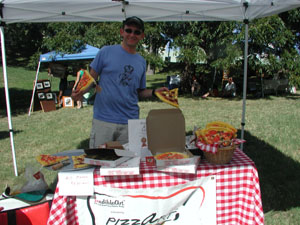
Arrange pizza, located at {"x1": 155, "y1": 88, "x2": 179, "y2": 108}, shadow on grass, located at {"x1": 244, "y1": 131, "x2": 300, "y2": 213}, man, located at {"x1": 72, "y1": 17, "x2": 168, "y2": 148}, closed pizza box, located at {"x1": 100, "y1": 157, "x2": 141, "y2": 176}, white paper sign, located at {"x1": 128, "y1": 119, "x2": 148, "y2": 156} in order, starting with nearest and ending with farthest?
1. closed pizza box, located at {"x1": 100, "y1": 157, "x2": 141, "y2": 176}
2. pizza, located at {"x1": 155, "y1": 88, "x2": 179, "y2": 108}
3. white paper sign, located at {"x1": 128, "y1": 119, "x2": 148, "y2": 156}
4. man, located at {"x1": 72, "y1": 17, "x2": 168, "y2": 148}
5. shadow on grass, located at {"x1": 244, "y1": 131, "x2": 300, "y2": 213}

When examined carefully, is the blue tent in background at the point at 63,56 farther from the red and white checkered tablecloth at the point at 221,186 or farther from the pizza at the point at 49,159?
the red and white checkered tablecloth at the point at 221,186

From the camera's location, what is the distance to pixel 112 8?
342 centimetres

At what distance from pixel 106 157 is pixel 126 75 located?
805mm

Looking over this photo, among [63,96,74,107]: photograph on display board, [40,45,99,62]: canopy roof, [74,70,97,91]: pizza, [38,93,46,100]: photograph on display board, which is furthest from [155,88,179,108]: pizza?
[63,96,74,107]: photograph on display board

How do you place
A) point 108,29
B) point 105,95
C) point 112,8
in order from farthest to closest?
point 108,29 < point 112,8 < point 105,95

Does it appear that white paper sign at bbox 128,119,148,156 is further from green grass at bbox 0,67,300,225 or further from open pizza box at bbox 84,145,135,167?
green grass at bbox 0,67,300,225

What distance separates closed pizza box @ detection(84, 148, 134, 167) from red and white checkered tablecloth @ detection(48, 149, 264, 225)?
0.07m

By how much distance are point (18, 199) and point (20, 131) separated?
4.41 meters

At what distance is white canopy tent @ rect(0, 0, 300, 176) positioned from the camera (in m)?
3.04

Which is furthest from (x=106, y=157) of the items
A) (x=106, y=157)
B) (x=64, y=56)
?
(x=64, y=56)

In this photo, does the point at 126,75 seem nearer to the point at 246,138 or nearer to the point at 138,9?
the point at 138,9

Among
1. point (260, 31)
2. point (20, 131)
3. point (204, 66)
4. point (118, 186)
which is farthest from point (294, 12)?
point (118, 186)

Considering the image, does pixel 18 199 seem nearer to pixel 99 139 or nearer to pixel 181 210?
pixel 99 139

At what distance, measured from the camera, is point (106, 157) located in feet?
5.90
